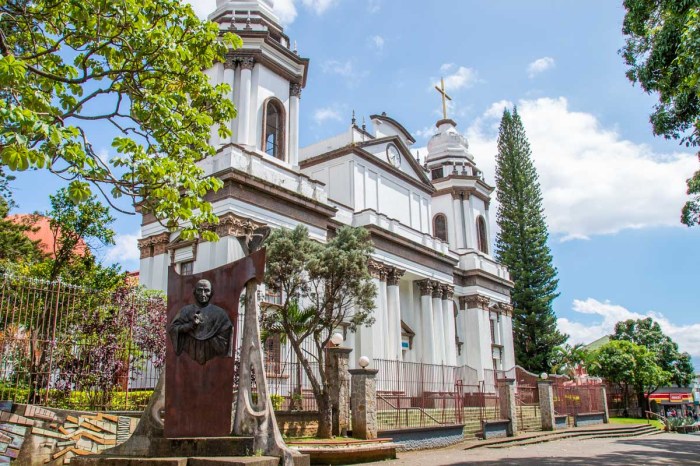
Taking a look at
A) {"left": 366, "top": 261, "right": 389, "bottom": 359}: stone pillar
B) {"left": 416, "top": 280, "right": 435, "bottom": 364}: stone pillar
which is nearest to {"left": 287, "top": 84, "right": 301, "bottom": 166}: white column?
{"left": 366, "top": 261, "right": 389, "bottom": 359}: stone pillar

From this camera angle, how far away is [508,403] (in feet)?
62.8

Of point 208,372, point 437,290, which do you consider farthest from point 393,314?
point 208,372

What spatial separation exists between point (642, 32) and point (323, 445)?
9.94m

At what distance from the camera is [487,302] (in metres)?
32.5

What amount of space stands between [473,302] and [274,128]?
51.6 feet

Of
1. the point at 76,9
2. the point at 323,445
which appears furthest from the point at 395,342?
the point at 76,9

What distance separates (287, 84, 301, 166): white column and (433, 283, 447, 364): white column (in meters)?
10.5

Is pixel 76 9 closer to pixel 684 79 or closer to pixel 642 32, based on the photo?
pixel 684 79

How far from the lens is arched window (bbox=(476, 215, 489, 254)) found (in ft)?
115

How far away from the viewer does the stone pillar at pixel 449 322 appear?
1115 inches

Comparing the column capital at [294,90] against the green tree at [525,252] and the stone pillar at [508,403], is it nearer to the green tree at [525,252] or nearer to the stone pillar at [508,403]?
the stone pillar at [508,403]

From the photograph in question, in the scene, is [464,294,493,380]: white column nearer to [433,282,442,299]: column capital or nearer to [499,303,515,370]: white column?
[499,303,515,370]: white column

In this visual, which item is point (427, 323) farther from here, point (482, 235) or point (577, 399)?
point (482, 235)

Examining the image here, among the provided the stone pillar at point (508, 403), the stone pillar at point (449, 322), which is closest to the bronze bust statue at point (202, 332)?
the stone pillar at point (508, 403)
